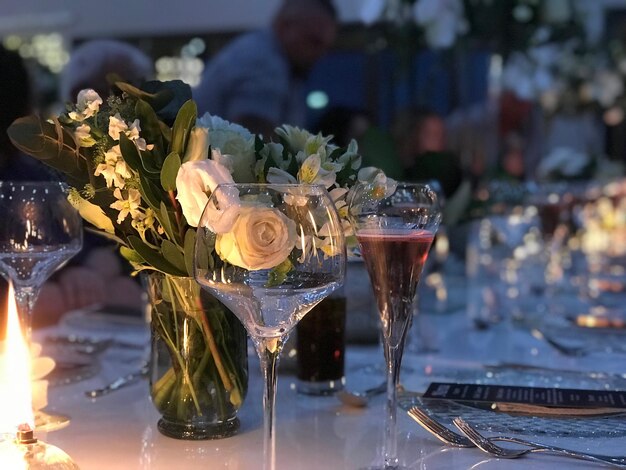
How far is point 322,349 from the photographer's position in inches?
43.1

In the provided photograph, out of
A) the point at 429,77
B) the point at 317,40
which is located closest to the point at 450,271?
the point at 429,77

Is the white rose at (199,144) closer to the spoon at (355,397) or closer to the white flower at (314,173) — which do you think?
the white flower at (314,173)

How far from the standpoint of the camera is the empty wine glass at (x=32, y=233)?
0.95 metres

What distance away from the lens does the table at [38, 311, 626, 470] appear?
80 cm

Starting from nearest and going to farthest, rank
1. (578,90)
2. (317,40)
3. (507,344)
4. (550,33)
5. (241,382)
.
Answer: (241,382) → (507,344) → (550,33) → (317,40) → (578,90)

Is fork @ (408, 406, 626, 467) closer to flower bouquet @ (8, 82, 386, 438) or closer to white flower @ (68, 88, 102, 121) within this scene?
flower bouquet @ (8, 82, 386, 438)

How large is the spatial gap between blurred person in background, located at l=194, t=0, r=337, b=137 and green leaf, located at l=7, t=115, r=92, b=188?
2145 millimetres

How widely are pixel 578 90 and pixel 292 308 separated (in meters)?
3.89

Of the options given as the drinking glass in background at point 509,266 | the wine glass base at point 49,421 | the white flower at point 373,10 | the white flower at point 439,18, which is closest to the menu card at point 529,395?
the wine glass base at point 49,421

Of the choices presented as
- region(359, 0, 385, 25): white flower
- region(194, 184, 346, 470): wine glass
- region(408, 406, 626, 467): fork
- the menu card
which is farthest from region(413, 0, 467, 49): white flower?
region(194, 184, 346, 470): wine glass

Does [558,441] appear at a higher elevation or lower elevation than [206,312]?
lower

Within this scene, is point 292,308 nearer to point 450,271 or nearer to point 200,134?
point 200,134

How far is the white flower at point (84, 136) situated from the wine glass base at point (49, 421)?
0.31 metres

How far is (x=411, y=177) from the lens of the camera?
1.62 m
